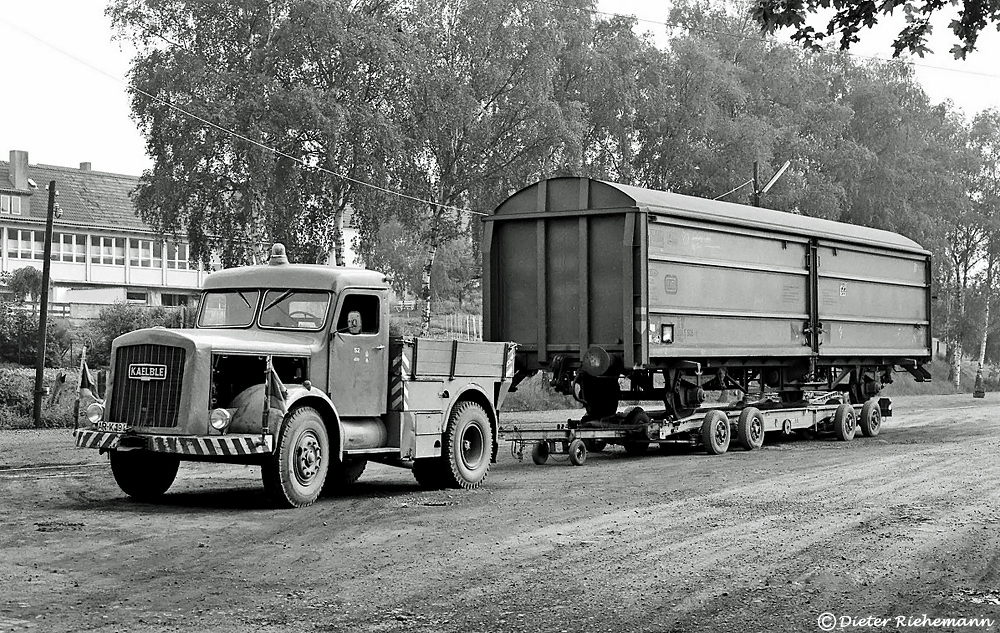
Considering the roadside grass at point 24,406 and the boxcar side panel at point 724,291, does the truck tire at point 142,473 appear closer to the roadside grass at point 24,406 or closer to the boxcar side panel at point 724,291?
the boxcar side panel at point 724,291

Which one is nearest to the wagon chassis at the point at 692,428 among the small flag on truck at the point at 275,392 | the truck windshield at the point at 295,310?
the truck windshield at the point at 295,310

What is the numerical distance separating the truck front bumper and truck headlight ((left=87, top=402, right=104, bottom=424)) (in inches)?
18.7

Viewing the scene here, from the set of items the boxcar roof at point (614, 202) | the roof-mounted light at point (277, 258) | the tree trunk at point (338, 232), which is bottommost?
the roof-mounted light at point (277, 258)

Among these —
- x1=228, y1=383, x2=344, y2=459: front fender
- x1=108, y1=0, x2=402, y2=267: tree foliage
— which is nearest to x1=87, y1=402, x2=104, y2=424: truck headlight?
x1=228, y1=383, x2=344, y2=459: front fender

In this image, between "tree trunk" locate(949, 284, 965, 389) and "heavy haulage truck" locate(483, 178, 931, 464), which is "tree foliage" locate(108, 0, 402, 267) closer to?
"heavy haulage truck" locate(483, 178, 931, 464)

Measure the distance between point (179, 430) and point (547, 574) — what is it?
466cm

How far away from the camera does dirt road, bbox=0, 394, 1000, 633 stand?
734 cm

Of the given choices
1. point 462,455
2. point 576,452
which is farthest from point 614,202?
point 462,455

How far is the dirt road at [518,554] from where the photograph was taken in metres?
7.34

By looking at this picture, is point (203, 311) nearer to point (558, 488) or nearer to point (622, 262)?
point (558, 488)

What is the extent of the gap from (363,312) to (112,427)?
9.48 ft

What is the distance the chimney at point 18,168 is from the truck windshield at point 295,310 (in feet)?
189

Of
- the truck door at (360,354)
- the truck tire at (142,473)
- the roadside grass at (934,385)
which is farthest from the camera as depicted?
the roadside grass at (934,385)

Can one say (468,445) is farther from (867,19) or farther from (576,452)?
(867,19)
